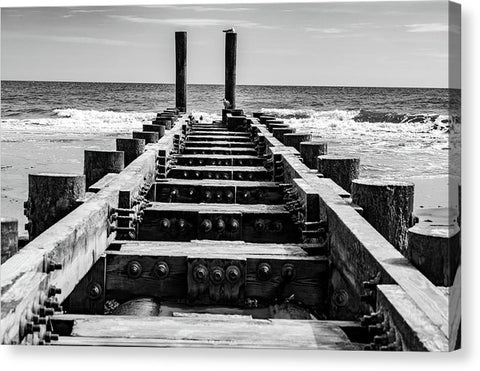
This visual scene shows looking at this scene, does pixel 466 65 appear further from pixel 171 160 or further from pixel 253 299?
pixel 171 160

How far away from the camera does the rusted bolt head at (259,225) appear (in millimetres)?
4609

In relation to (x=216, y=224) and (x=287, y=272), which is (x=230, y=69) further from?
(x=287, y=272)

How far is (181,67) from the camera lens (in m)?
15.5

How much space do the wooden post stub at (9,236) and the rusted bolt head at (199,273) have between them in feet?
3.21

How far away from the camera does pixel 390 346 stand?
2.40m

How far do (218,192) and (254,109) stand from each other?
25847mm

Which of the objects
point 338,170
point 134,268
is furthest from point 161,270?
point 338,170

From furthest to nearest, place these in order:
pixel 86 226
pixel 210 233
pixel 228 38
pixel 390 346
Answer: pixel 228 38
pixel 210 233
pixel 86 226
pixel 390 346

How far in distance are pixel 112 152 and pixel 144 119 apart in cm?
2170

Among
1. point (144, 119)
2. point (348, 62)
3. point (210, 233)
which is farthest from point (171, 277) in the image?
point (144, 119)

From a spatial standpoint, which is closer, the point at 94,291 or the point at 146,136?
the point at 94,291

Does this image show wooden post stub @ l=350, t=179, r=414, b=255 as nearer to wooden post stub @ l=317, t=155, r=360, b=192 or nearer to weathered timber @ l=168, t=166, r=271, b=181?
wooden post stub @ l=317, t=155, r=360, b=192

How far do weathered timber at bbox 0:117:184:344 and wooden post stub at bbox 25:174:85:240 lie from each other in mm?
112

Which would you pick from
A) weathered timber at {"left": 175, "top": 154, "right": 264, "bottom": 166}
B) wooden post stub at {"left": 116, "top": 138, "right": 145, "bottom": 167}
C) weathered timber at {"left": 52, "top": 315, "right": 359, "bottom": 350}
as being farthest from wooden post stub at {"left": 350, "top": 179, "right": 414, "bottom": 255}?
weathered timber at {"left": 175, "top": 154, "right": 264, "bottom": 166}
